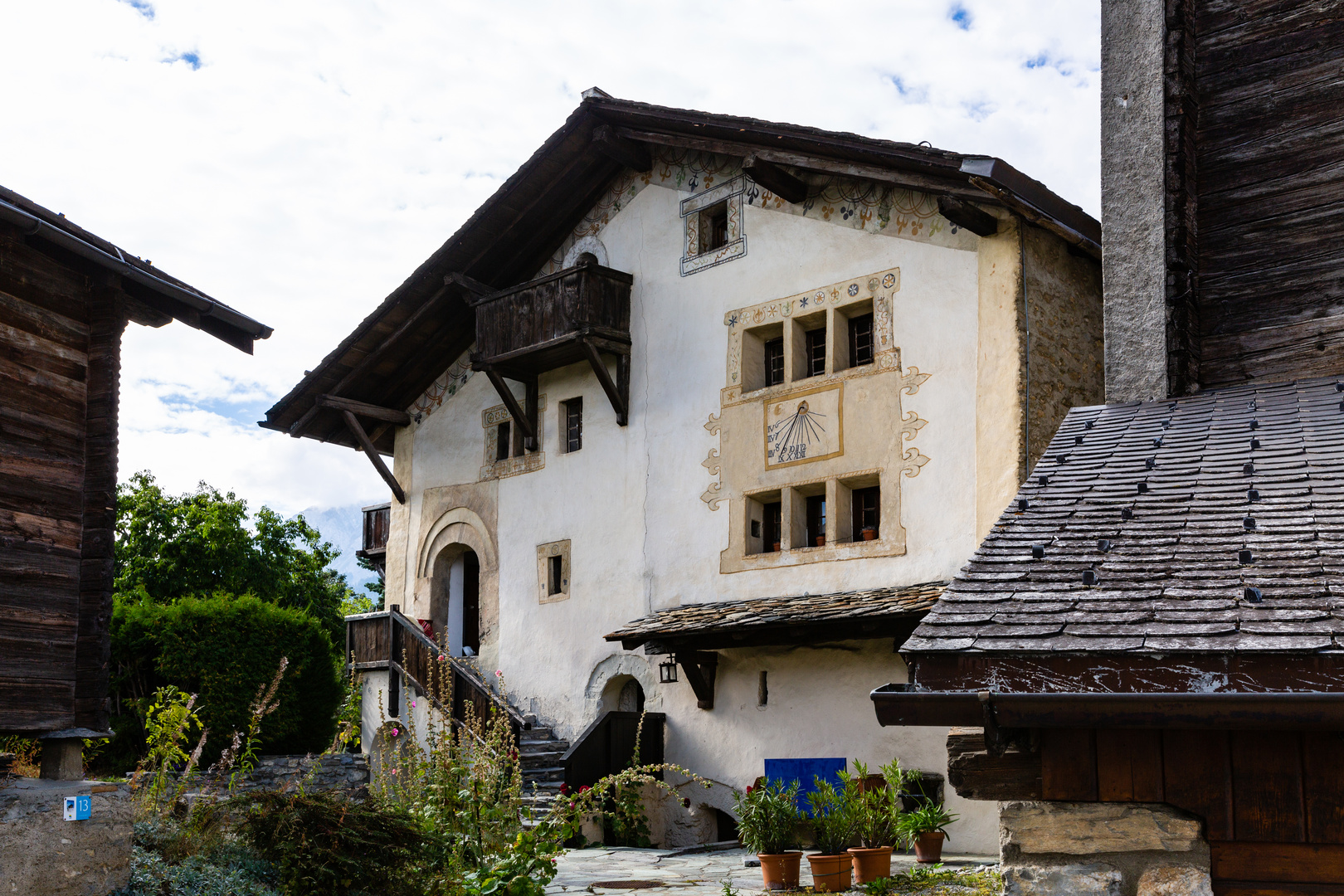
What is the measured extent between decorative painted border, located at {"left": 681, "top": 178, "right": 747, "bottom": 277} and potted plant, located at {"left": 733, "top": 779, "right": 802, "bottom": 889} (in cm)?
693

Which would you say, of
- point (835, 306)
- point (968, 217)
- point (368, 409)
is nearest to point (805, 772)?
point (835, 306)

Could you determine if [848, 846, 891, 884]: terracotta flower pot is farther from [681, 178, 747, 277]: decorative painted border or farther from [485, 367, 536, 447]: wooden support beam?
[485, 367, 536, 447]: wooden support beam

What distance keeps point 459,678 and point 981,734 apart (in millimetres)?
11228

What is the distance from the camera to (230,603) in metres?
15.7

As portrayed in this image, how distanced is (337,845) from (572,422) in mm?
9690

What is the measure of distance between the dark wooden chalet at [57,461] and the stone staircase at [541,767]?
5829 mm

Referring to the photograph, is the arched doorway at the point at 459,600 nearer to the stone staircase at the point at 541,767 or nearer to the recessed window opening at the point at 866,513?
the stone staircase at the point at 541,767

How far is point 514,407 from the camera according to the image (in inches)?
601

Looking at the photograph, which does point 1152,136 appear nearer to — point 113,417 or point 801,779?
point 113,417

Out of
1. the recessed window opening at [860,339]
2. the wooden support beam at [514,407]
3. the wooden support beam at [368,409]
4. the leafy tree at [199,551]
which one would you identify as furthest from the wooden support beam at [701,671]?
the leafy tree at [199,551]

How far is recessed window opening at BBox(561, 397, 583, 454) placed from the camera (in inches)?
606

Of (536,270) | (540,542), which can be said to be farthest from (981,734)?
(536,270)

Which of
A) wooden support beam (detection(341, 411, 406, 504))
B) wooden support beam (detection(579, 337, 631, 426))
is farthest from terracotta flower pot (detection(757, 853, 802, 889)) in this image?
wooden support beam (detection(341, 411, 406, 504))

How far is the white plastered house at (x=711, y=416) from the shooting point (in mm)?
11703
